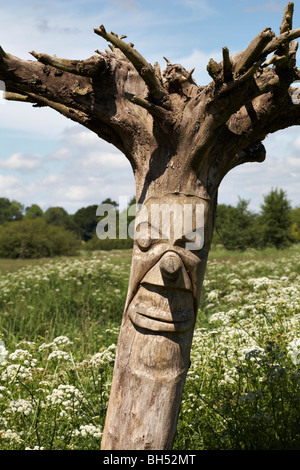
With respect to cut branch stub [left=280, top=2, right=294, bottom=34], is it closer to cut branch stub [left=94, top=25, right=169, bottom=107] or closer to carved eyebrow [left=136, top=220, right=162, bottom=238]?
cut branch stub [left=94, top=25, right=169, bottom=107]

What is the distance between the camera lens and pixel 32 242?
2627 centimetres

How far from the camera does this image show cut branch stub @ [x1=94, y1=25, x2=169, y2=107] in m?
2.61

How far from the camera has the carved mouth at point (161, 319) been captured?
2.76m

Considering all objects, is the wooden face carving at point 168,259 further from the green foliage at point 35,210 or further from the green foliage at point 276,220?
the green foliage at point 35,210

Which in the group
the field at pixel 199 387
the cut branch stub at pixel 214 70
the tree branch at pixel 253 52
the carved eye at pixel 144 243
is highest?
A: the tree branch at pixel 253 52

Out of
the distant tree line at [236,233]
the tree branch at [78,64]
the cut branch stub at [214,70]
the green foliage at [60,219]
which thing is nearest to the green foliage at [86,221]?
the green foliage at [60,219]

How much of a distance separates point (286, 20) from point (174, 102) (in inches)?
33.7

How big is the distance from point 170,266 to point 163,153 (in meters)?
0.80

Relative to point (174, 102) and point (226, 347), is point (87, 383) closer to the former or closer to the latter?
point (226, 347)

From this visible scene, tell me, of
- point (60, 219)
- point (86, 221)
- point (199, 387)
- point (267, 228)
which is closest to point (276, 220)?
point (267, 228)

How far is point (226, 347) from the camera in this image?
176 inches

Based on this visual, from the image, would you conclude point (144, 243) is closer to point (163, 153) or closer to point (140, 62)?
point (163, 153)

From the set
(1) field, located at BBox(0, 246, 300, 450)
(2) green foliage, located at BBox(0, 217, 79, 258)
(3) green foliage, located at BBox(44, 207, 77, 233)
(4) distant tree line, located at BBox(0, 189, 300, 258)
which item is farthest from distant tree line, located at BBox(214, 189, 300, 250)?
(3) green foliage, located at BBox(44, 207, 77, 233)

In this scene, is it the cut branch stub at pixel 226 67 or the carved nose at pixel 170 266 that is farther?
the carved nose at pixel 170 266
